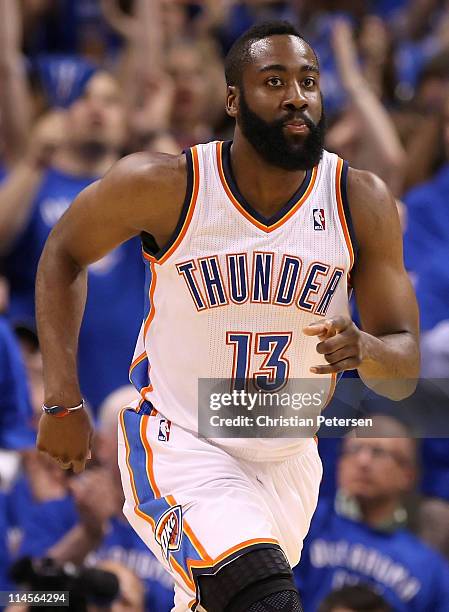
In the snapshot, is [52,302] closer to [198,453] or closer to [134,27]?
[198,453]

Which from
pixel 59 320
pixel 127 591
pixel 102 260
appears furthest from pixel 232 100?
pixel 102 260

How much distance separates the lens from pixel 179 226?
3.92 meters

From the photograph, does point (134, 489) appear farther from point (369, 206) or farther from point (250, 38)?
point (250, 38)

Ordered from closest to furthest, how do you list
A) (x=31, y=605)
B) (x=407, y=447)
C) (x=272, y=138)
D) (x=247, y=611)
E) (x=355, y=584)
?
(x=247, y=611) < (x=272, y=138) < (x=31, y=605) < (x=355, y=584) < (x=407, y=447)

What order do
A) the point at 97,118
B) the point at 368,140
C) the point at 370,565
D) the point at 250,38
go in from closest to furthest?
1. the point at 250,38
2. the point at 370,565
3. the point at 97,118
4. the point at 368,140

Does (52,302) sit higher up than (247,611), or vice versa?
(52,302)

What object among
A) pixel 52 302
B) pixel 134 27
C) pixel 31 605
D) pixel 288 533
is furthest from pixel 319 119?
pixel 134 27

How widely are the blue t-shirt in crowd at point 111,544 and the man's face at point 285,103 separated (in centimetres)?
235

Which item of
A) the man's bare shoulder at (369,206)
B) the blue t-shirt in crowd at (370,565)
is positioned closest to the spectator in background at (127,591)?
the blue t-shirt in crowd at (370,565)

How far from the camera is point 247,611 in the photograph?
3.46m

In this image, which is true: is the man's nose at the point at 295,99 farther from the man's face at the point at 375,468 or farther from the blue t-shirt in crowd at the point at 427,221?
the blue t-shirt in crowd at the point at 427,221

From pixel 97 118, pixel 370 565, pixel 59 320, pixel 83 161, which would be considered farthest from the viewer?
pixel 83 161

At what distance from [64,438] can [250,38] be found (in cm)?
145

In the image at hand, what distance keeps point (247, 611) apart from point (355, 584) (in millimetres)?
1993
